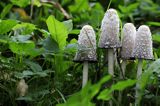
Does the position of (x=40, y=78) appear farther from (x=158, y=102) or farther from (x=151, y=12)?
(x=151, y=12)

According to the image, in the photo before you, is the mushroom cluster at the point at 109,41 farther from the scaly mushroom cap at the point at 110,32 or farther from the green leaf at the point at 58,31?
the green leaf at the point at 58,31

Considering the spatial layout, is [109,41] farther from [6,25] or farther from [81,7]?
[81,7]

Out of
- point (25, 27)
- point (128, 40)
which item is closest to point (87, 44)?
point (128, 40)

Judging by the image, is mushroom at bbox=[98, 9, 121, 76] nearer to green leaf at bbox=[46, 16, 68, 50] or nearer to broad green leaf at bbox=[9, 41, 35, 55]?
green leaf at bbox=[46, 16, 68, 50]

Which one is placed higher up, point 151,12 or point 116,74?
point 151,12

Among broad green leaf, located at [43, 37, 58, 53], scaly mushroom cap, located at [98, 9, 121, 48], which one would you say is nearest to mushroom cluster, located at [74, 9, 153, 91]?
scaly mushroom cap, located at [98, 9, 121, 48]

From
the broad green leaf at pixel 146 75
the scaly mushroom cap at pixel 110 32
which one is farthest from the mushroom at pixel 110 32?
the broad green leaf at pixel 146 75

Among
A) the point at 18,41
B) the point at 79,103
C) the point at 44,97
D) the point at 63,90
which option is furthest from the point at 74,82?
the point at 79,103
